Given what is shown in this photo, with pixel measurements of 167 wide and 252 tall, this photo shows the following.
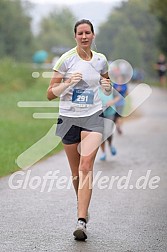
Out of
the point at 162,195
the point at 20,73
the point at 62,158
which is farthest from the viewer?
the point at 20,73

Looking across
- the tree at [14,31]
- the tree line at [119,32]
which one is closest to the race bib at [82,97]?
the tree line at [119,32]

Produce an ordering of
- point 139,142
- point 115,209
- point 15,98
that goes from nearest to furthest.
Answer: point 115,209 → point 139,142 → point 15,98

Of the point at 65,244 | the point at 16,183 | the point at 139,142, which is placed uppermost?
the point at 65,244

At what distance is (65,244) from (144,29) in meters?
81.1

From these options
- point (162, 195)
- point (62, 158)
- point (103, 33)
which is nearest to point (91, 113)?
point (162, 195)

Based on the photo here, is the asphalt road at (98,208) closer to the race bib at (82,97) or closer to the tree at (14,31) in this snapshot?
the race bib at (82,97)

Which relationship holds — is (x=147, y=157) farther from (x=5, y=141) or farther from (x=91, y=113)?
(x=91, y=113)

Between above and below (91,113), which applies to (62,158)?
below

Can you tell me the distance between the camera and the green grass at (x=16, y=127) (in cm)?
Answer: 1415

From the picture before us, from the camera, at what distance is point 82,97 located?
25.4 ft

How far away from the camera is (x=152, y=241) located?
7.59 meters

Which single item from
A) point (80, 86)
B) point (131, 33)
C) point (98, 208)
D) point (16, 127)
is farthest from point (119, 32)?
point (80, 86)

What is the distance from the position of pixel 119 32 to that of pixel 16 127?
60448 mm

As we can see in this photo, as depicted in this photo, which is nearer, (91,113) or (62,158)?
(91,113)
